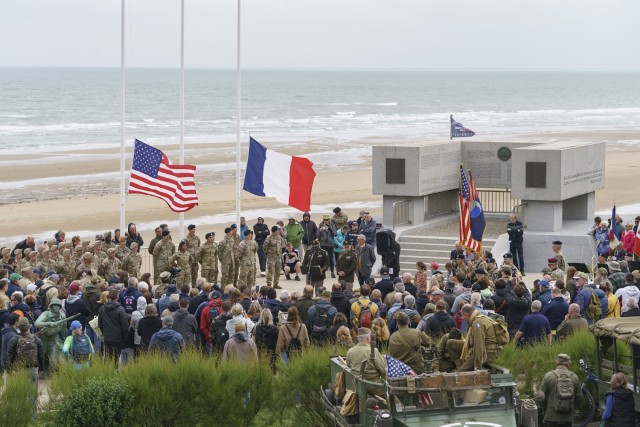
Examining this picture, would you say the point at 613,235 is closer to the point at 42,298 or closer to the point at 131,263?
the point at 131,263

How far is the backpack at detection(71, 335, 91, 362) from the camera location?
1552cm

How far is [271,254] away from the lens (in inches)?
964

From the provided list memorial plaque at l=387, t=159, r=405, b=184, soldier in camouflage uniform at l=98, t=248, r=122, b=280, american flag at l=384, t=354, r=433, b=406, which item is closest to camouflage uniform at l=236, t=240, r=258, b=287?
soldier in camouflage uniform at l=98, t=248, r=122, b=280

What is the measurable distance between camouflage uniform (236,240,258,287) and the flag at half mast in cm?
432

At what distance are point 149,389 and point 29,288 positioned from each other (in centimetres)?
551

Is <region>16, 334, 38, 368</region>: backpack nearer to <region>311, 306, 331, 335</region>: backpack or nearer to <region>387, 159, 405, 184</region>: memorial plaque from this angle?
<region>311, 306, 331, 335</region>: backpack

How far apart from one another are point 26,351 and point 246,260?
938cm

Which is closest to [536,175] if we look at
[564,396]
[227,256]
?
[227,256]

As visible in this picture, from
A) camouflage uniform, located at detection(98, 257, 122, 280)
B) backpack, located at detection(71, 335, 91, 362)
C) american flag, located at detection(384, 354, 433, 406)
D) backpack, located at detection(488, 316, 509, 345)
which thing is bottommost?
backpack, located at detection(71, 335, 91, 362)

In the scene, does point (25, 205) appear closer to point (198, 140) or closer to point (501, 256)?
point (501, 256)

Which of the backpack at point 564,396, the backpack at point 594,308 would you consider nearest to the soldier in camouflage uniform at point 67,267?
the backpack at point 594,308

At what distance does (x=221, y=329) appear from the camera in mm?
15641

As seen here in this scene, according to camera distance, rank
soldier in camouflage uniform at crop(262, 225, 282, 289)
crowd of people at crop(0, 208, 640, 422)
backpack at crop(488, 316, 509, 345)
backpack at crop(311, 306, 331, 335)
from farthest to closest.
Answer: soldier in camouflage uniform at crop(262, 225, 282, 289) → backpack at crop(311, 306, 331, 335) → crowd of people at crop(0, 208, 640, 422) → backpack at crop(488, 316, 509, 345)


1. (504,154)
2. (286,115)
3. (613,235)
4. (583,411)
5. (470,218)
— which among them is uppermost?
(286,115)
